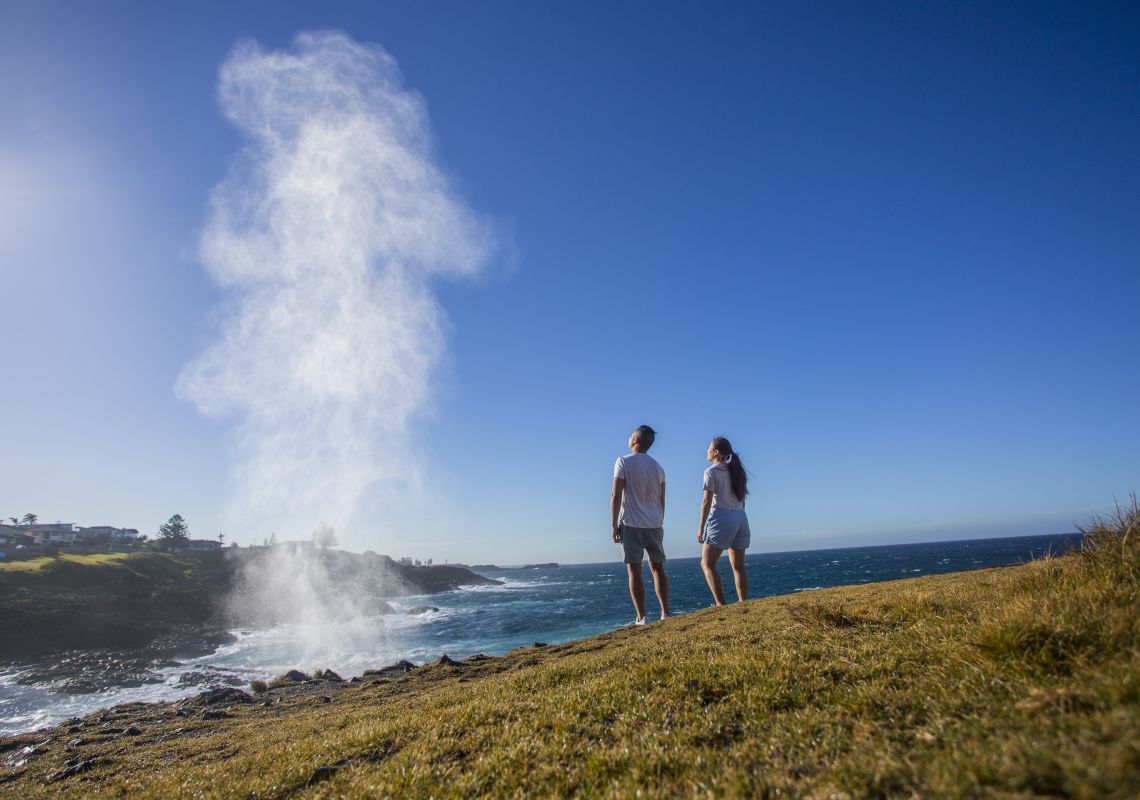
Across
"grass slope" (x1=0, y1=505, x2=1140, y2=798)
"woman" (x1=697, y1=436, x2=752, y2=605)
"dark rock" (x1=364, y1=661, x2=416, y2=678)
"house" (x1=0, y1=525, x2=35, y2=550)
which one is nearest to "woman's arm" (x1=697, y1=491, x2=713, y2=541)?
"woman" (x1=697, y1=436, x2=752, y2=605)

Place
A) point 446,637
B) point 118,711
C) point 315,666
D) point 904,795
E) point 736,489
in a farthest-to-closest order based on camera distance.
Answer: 1. point 446,637
2. point 315,666
3. point 118,711
4. point 736,489
5. point 904,795

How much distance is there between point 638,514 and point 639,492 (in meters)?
0.45

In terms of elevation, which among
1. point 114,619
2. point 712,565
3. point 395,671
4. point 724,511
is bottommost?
point 114,619

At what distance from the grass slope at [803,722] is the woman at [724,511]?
388 centimetres

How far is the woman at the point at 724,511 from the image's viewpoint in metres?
11.0

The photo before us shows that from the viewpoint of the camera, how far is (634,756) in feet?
11.2

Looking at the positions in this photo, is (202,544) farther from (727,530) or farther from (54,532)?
(727,530)

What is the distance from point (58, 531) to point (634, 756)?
21320 centimetres

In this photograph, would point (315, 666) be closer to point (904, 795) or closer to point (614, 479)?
point (614, 479)

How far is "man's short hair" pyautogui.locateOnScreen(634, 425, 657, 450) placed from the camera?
1085cm

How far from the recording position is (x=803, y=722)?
337cm

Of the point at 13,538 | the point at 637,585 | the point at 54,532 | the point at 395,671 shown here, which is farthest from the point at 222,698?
the point at 54,532

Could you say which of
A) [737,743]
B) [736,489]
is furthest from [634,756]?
[736,489]

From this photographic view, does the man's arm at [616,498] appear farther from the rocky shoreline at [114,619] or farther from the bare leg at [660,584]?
the rocky shoreline at [114,619]
